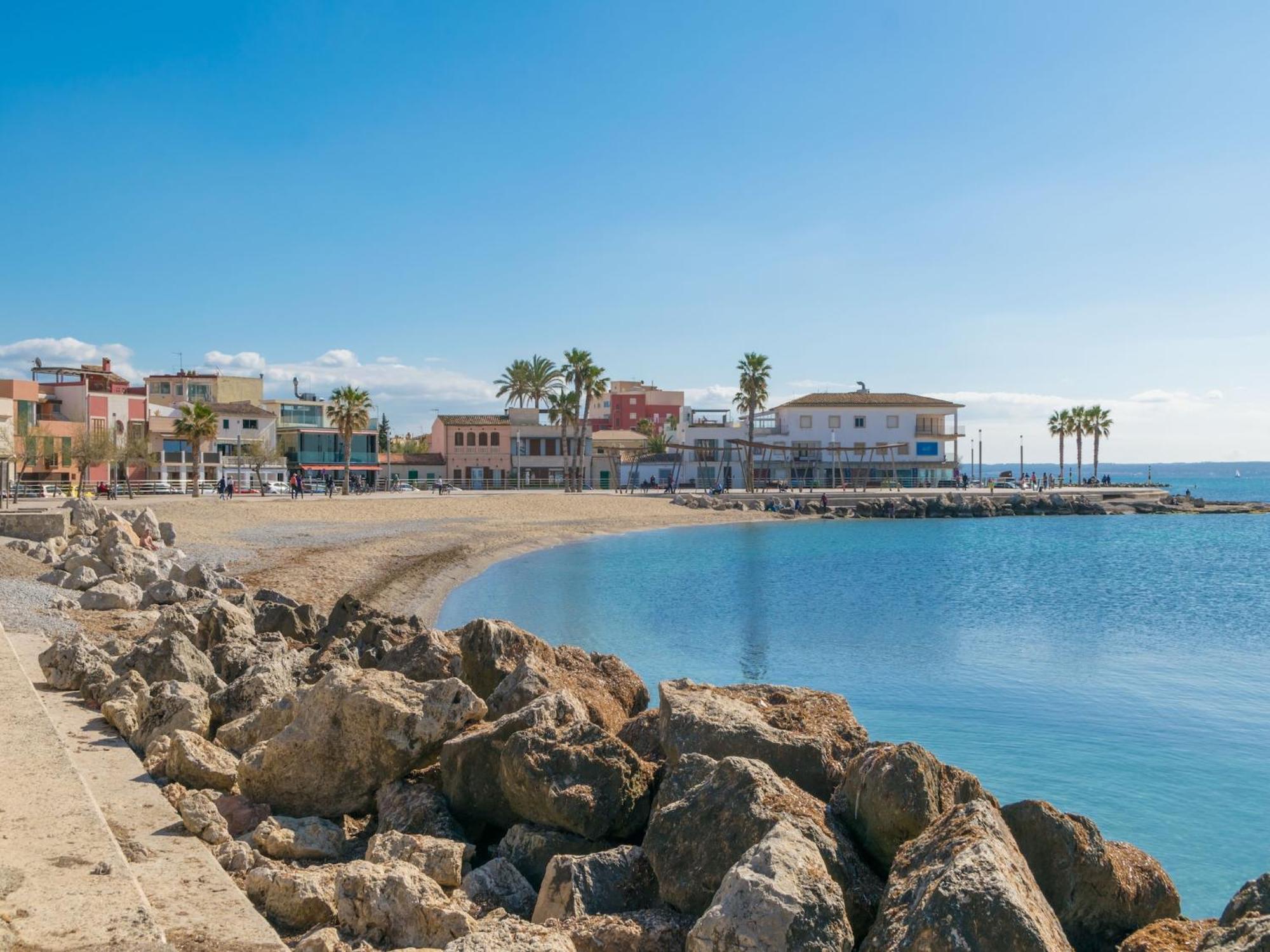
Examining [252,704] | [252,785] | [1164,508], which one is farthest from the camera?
[1164,508]

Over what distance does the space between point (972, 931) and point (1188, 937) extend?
174cm

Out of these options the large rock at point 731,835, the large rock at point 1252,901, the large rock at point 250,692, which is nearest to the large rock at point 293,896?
the large rock at point 731,835

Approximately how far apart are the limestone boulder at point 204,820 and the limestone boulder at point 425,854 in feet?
4.04

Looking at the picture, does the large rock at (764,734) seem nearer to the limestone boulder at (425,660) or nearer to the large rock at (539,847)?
the large rock at (539,847)

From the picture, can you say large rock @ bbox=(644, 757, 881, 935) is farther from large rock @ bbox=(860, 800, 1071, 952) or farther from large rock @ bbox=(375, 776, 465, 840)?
large rock @ bbox=(375, 776, 465, 840)

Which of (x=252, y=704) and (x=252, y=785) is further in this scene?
(x=252, y=704)

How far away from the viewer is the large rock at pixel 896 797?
6500mm

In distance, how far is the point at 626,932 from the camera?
6.07m

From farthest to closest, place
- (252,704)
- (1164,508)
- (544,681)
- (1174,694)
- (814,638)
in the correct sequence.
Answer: (1164,508), (814,638), (1174,694), (252,704), (544,681)

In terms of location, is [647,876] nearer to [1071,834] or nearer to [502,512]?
[1071,834]

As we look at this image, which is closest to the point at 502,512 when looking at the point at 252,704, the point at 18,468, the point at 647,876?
the point at 18,468

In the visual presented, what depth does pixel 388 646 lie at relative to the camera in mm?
13156

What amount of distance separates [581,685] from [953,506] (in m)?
69.0

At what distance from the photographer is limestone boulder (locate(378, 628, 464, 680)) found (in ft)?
37.1
